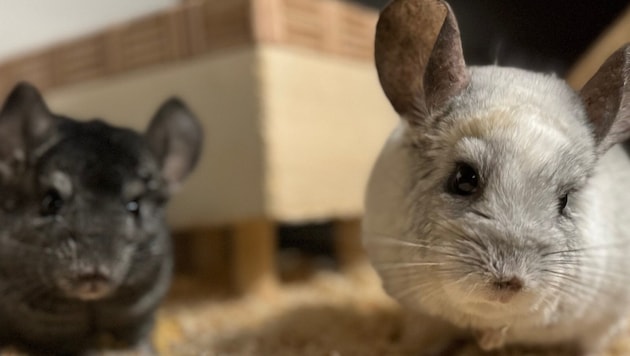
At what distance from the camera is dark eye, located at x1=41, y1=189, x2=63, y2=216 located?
5.16ft

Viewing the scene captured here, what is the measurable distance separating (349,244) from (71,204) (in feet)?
4.77

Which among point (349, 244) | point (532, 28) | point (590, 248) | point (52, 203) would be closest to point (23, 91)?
point (52, 203)

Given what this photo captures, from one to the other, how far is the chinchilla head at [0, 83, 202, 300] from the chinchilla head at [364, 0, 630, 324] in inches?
23.5

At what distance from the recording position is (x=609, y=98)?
1.27m

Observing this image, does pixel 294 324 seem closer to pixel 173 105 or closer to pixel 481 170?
pixel 173 105

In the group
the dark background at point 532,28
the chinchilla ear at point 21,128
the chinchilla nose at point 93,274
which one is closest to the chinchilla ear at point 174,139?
the chinchilla ear at point 21,128

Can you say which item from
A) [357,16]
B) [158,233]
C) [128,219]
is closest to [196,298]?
[158,233]

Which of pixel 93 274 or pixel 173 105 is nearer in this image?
pixel 93 274

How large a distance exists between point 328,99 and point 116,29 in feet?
2.47

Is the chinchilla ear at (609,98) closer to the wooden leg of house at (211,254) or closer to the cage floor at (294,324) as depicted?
the cage floor at (294,324)

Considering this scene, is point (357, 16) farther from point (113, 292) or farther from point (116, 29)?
point (113, 292)

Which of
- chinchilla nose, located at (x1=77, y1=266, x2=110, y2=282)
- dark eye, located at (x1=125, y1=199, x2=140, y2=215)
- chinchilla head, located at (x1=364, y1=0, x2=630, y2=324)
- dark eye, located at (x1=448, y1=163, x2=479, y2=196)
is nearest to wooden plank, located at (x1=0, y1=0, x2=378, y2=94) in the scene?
dark eye, located at (x1=125, y1=199, x2=140, y2=215)

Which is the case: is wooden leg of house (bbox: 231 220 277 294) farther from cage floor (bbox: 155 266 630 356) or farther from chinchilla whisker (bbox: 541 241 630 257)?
chinchilla whisker (bbox: 541 241 630 257)

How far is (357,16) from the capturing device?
2404mm
